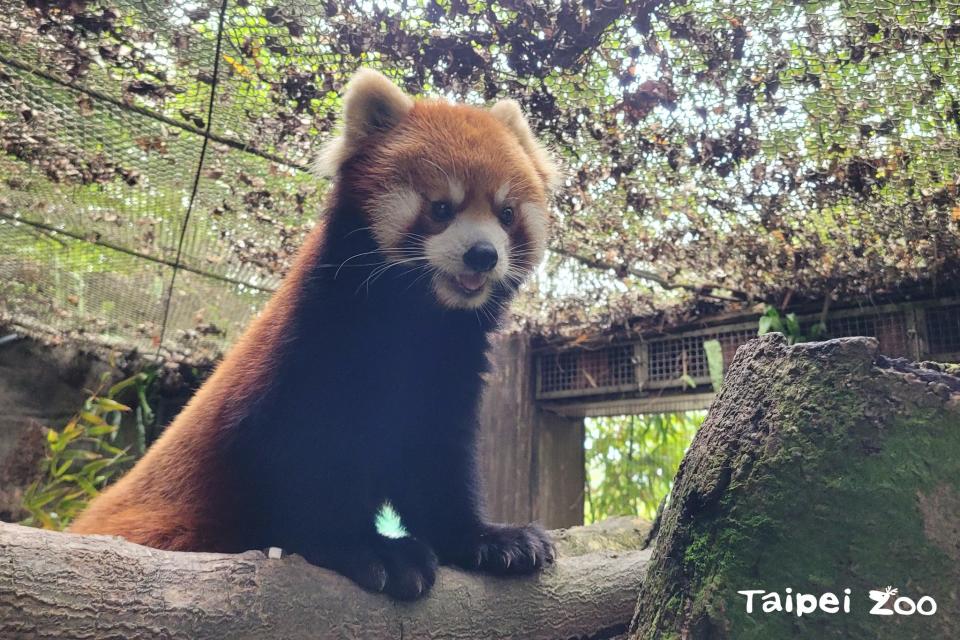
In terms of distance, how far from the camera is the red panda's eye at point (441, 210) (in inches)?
95.0

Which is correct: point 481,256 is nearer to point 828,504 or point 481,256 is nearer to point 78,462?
point 828,504

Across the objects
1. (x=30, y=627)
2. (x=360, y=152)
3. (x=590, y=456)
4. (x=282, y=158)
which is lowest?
(x=30, y=627)

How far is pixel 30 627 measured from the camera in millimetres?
1474

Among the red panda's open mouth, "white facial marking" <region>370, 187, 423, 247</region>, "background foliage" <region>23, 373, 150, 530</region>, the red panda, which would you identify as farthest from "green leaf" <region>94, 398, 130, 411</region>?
the red panda's open mouth

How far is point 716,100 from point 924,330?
1.54 meters

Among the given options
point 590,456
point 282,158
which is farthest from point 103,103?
point 590,456

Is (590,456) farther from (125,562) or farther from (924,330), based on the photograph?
(125,562)

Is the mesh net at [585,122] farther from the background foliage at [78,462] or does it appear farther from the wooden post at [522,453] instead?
the background foliage at [78,462]

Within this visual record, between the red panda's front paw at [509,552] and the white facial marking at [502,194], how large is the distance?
3.25 feet

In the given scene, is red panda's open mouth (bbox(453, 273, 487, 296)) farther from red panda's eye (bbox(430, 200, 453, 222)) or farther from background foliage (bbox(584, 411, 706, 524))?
background foliage (bbox(584, 411, 706, 524))

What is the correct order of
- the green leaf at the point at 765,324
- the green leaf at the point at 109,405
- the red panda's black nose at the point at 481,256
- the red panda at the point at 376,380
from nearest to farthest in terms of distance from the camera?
the red panda at the point at 376,380 → the red panda's black nose at the point at 481,256 → the green leaf at the point at 765,324 → the green leaf at the point at 109,405

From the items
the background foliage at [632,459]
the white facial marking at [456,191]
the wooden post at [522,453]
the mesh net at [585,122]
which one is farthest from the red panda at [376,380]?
the background foliage at [632,459]

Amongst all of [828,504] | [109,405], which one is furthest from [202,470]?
[109,405]

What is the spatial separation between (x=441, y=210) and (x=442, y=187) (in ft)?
0.22
